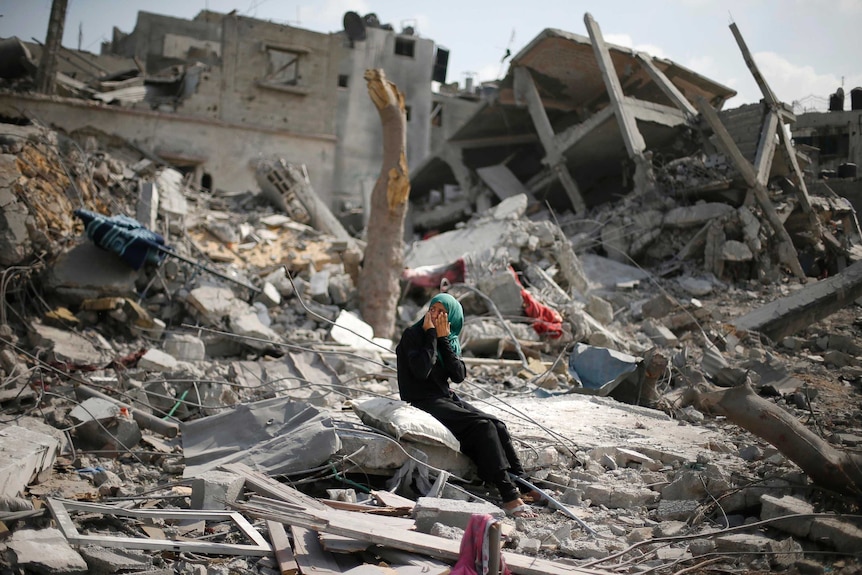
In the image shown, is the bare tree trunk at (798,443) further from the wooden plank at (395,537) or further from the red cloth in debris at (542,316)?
the red cloth in debris at (542,316)

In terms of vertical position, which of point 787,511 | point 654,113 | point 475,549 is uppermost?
point 654,113

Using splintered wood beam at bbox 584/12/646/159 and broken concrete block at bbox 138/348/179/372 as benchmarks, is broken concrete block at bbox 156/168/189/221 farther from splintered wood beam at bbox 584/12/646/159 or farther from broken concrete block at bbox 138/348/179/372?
splintered wood beam at bbox 584/12/646/159

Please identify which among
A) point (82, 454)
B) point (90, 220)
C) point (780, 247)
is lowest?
point (82, 454)

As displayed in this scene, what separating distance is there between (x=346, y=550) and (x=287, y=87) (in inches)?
761

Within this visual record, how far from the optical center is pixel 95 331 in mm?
8836

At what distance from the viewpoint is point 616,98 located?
14062 mm

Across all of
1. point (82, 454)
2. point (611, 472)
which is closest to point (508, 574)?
point (611, 472)

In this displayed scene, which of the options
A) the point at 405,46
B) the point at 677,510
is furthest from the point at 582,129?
the point at 405,46

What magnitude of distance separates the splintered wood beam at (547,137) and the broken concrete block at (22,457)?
42.3ft

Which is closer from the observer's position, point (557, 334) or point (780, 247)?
point (557, 334)

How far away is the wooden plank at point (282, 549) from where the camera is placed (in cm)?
327

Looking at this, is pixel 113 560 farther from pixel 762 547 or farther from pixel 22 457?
pixel 762 547

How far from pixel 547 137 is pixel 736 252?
5.28 meters

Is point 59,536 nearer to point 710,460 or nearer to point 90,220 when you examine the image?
point 710,460
